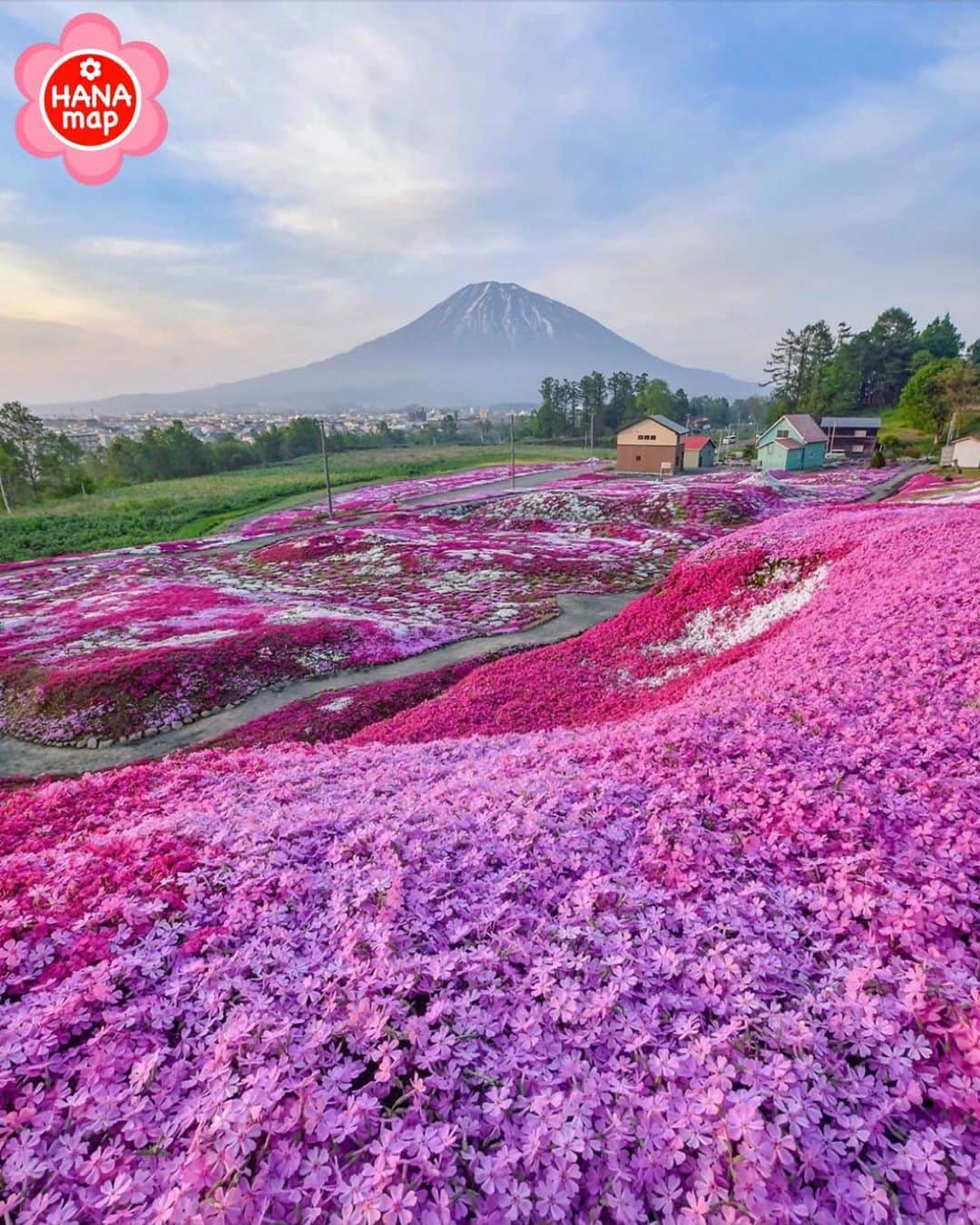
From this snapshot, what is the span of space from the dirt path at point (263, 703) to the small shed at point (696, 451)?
67498mm

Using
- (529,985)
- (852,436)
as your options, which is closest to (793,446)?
(852,436)

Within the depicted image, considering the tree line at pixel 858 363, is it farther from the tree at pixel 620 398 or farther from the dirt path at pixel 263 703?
the dirt path at pixel 263 703

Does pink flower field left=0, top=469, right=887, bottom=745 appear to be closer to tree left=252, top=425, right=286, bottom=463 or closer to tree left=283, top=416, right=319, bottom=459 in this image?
tree left=252, top=425, right=286, bottom=463

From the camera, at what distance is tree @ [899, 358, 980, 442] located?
7431 cm

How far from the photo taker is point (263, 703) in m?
17.5

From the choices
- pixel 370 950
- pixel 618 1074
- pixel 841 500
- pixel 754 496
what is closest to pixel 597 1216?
pixel 618 1074

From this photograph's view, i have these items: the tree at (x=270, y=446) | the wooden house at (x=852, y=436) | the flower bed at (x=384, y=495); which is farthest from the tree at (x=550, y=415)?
the wooden house at (x=852, y=436)

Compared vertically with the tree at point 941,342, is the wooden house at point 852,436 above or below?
below

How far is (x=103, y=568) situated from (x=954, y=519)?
44.5 meters

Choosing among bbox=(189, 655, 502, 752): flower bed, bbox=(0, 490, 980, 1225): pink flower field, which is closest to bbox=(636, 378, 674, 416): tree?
bbox=(189, 655, 502, 752): flower bed

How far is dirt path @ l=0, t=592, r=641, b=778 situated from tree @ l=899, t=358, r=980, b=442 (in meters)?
77.0

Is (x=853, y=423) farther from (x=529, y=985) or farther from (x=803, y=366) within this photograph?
(x=529, y=985)

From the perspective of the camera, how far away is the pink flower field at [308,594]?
1758 centimetres

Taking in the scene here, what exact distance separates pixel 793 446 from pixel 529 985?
285 feet
